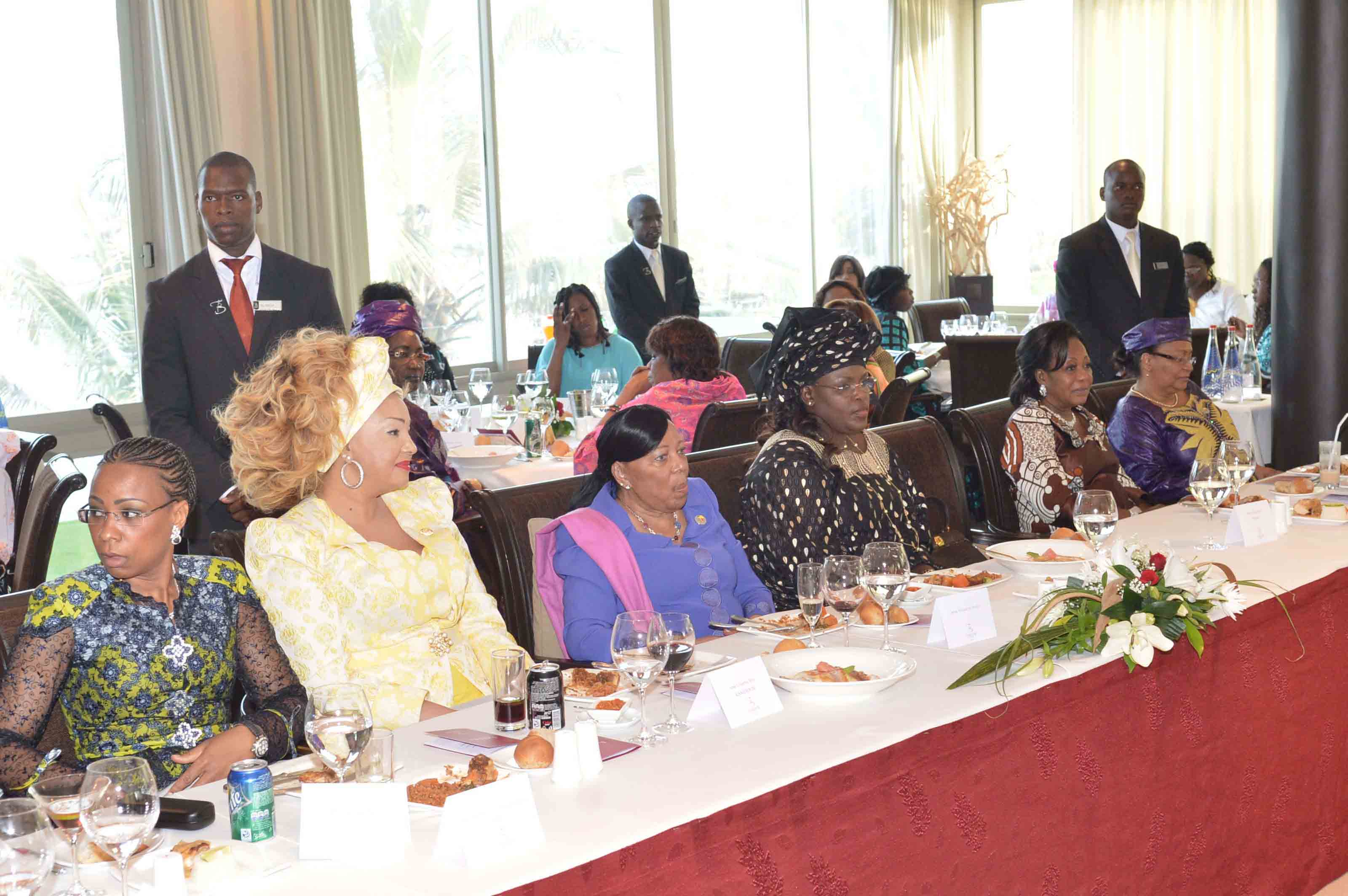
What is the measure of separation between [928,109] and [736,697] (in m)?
10.8

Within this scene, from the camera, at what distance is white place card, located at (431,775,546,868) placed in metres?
1.48

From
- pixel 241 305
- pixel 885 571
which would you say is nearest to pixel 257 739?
pixel 885 571

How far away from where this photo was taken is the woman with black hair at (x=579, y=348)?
258 inches

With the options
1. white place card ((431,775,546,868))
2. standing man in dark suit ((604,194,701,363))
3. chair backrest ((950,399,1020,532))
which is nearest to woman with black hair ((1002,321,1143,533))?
chair backrest ((950,399,1020,532))

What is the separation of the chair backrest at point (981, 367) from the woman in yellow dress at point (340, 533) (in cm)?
475

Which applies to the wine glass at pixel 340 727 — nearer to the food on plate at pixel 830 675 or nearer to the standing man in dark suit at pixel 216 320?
the food on plate at pixel 830 675

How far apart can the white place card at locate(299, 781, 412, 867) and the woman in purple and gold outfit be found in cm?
336

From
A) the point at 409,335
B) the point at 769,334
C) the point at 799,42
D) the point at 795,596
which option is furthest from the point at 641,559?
the point at 799,42

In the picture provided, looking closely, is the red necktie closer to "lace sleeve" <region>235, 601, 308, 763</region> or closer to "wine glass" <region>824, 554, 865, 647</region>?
"lace sleeve" <region>235, 601, 308, 763</region>

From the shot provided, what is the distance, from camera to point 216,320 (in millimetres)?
3803

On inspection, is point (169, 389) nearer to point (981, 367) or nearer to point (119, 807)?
point (119, 807)

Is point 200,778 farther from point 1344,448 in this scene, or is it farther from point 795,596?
point 1344,448

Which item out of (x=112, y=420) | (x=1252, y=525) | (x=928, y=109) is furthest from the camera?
(x=928, y=109)

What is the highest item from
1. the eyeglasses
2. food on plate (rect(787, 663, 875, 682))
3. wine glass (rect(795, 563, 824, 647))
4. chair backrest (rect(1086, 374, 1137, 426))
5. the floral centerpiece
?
the eyeglasses
